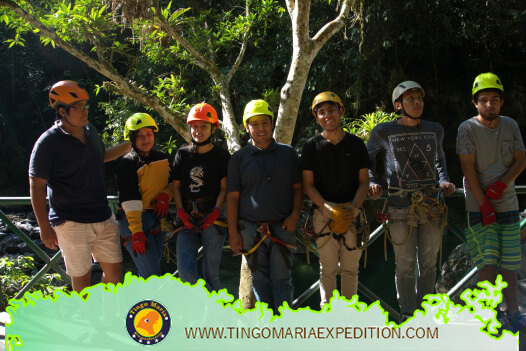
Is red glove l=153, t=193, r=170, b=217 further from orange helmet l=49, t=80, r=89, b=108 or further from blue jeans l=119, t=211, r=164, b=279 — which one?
orange helmet l=49, t=80, r=89, b=108

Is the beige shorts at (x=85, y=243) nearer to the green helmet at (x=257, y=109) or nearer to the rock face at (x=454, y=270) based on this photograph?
the green helmet at (x=257, y=109)

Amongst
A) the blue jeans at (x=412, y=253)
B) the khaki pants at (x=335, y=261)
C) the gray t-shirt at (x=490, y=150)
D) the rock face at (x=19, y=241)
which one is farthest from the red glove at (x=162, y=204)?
the rock face at (x=19, y=241)

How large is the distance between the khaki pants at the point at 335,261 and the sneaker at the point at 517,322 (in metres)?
0.96

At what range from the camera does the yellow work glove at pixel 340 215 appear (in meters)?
2.87

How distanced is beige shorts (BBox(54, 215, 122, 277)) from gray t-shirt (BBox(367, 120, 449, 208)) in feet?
5.71

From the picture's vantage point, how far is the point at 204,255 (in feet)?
10.1

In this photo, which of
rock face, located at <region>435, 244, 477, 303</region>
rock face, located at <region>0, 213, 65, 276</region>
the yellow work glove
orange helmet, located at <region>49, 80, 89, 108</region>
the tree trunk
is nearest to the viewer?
the yellow work glove

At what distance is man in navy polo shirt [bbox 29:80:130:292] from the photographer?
290 centimetres

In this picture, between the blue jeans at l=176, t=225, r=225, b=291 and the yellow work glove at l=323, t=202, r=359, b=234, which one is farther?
the blue jeans at l=176, t=225, r=225, b=291

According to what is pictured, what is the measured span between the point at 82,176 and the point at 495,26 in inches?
356

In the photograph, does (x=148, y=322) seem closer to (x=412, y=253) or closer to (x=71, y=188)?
(x=71, y=188)

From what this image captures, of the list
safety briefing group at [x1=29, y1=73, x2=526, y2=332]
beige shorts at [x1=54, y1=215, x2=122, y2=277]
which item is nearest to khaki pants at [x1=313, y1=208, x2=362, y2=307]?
safety briefing group at [x1=29, y1=73, x2=526, y2=332]

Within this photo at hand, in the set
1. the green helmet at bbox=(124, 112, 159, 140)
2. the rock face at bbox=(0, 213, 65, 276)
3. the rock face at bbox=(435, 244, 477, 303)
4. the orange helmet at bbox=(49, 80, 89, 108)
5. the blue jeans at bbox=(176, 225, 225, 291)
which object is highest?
the orange helmet at bbox=(49, 80, 89, 108)

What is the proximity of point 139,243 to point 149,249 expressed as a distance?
10cm
